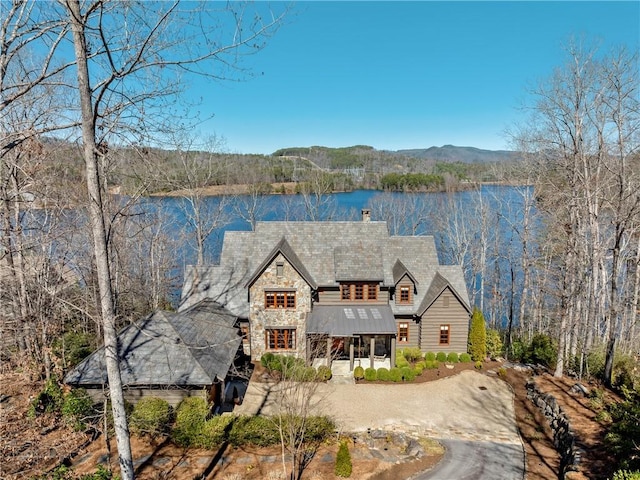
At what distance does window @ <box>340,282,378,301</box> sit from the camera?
2297 centimetres

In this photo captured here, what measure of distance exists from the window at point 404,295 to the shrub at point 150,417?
1388 centimetres

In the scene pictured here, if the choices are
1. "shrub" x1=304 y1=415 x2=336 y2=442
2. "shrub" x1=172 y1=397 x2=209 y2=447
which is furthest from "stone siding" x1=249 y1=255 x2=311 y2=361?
"shrub" x1=172 y1=397 x2=209 y2=447

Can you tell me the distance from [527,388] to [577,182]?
11.1 metres

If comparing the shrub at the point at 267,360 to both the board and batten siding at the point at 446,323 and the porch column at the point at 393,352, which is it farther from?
the board and batten siding at the point at 446,323

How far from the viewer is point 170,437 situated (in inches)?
580

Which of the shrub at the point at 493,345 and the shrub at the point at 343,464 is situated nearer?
the shrub at the point at 343,464

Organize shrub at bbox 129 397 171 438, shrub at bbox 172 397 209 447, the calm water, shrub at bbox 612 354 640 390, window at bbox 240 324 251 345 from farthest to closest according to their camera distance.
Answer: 1. the calm water
2. window at bbox 240 324 251 345
3. shrub at bbox 612 354 640 390
4. shrub at bbox 172 397 209 447
5. shrub at bbox 129 397 171 438

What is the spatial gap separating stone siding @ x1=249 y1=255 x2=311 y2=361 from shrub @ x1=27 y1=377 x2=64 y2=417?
949 cm

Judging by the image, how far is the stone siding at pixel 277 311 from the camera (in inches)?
866

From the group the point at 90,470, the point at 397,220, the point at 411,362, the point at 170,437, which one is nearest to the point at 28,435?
the point at 90,470

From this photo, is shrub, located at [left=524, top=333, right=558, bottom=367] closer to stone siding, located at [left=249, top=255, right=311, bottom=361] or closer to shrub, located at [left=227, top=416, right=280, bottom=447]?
stone siding, located at [left=249, top=255, right=311, bottom=361]

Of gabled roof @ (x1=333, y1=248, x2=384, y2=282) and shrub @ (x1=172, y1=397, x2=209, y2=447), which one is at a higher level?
gabled roof @ (x1=333, y1=248, x2=384, y2=282)

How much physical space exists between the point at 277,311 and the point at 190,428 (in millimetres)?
8691

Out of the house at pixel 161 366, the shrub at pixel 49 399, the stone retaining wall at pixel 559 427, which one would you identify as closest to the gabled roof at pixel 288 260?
the house at pixel 161 366
